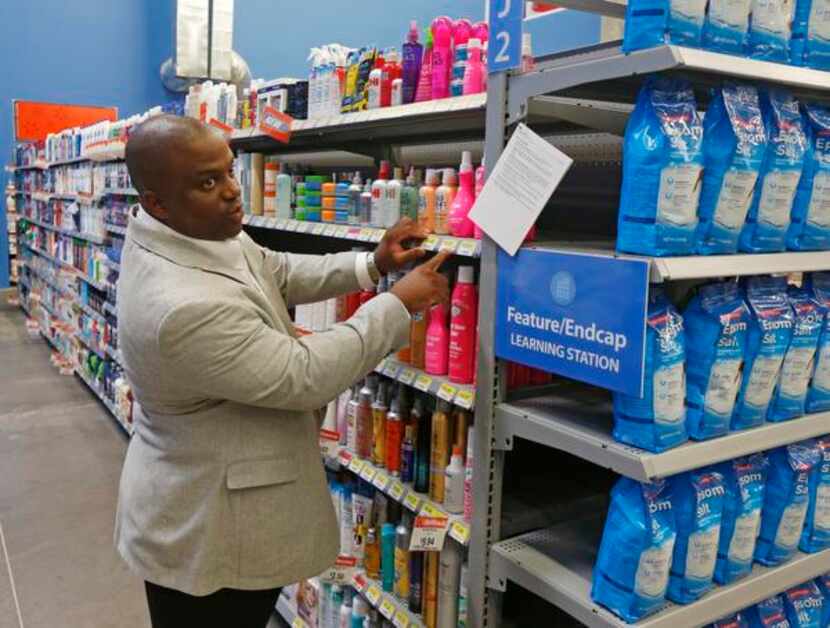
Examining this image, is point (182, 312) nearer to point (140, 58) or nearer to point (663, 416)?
point (663, 416)

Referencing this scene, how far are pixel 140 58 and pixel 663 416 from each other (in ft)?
40.3

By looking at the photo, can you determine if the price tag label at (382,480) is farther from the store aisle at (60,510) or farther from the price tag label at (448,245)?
the store aisle at (60,510)

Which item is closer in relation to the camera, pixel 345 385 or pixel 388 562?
pixel 345 385

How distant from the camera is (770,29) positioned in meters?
1.62

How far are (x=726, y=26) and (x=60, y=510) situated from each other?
4.26 meters

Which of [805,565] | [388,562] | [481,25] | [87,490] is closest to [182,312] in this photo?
[481,25]

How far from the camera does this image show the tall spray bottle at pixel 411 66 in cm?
223

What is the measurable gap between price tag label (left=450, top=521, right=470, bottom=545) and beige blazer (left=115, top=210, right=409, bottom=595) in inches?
13.7

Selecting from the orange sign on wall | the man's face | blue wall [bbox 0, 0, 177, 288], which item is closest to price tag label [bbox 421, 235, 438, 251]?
the man's face

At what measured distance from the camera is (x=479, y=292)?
2.01 metres

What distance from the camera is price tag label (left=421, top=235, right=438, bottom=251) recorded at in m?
2.06

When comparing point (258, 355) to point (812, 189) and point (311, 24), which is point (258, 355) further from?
point (311, 24)

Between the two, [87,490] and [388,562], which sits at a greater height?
[388,562]

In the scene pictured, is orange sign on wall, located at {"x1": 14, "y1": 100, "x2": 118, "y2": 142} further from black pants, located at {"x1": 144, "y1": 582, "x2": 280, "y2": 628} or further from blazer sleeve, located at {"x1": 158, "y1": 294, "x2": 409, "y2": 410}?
blazer sleeve, located at {"x1": 158, "y1": 294, "x2": 409, "y2": 410}
